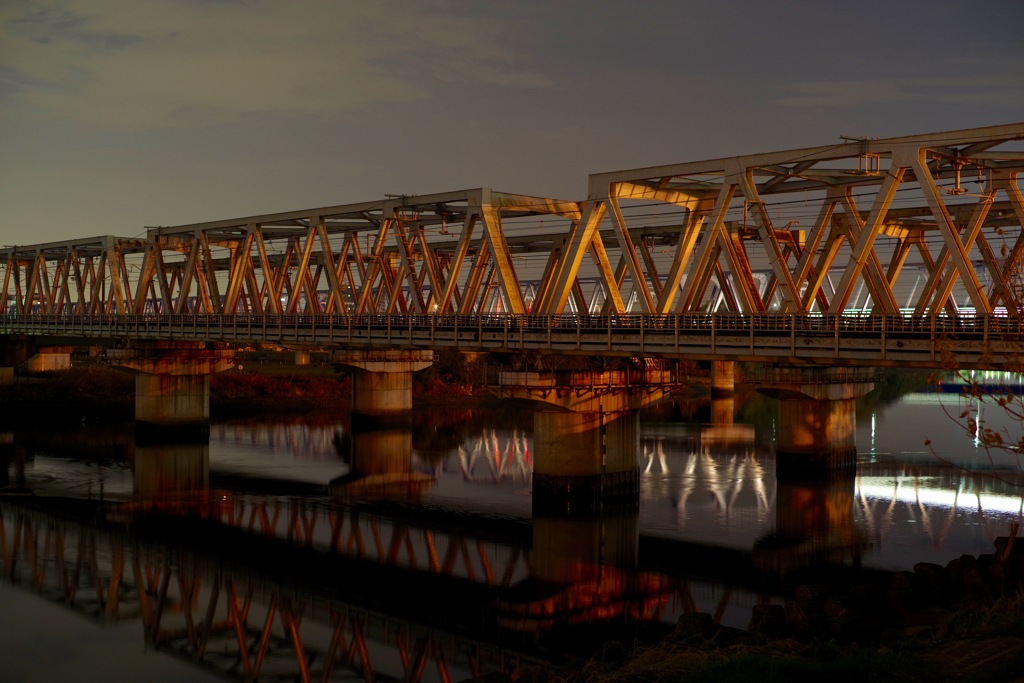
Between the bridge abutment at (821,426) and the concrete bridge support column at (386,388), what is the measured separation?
29.6m

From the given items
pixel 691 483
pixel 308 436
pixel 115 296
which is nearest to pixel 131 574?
pixel 691 483

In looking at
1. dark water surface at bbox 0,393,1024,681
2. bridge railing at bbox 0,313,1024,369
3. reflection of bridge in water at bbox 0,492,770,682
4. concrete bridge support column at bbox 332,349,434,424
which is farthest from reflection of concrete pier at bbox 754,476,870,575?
concrete bridge support column at bbox 332,349,434,424

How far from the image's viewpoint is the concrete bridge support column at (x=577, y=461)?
39.4 m

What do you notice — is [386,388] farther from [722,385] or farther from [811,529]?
[811,529]

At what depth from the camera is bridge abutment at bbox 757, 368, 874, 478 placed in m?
46.1

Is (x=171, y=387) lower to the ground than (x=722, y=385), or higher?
higher

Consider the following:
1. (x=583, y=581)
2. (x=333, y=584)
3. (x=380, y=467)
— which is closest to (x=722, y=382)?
(x=380, y=467)

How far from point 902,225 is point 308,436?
129 feet

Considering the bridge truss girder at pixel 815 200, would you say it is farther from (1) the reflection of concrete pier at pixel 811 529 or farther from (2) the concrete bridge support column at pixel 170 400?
(2) the concrete bridge support column at pixel 170 400

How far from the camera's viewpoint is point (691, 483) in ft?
152

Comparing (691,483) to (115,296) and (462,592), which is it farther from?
(115,296)

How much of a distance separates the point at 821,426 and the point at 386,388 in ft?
108

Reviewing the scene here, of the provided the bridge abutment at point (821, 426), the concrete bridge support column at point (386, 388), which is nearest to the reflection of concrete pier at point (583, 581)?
the bridge abutment at point (821, 426)

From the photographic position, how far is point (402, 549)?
1364 inches
